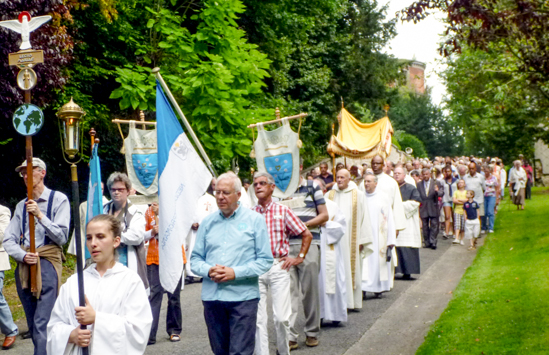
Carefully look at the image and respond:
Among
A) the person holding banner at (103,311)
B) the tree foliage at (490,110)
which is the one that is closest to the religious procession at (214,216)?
the person holding banner at (103,311)

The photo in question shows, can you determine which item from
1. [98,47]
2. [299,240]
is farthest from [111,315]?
[98,47]

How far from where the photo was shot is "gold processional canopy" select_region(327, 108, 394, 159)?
69.1 feet

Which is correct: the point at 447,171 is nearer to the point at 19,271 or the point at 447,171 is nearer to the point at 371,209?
the point at 371,209

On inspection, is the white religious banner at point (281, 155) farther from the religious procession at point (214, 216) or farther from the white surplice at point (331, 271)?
the white surplice at point (331, 271)

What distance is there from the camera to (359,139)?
2223 cm

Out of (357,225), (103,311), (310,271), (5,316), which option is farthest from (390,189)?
(103,311)

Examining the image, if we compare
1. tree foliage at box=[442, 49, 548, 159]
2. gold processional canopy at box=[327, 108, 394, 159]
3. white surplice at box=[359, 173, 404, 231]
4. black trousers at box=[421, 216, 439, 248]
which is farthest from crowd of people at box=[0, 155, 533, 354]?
tree foliage at box=[442, 49, 548, 159]

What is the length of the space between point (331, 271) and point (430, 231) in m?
10.7

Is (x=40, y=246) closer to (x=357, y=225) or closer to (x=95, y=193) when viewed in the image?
(x=95, y=193)

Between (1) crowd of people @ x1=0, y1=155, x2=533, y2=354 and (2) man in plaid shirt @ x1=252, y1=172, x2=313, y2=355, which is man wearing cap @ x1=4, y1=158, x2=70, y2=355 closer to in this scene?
(1) crowd of people @ x1=0, y1=155, x2=533, y2=354

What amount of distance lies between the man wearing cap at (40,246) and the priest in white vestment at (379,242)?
6319mm

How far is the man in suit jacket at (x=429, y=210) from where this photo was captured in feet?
64.7

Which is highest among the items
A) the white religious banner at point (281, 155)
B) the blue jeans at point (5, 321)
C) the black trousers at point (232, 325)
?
the white religious banner at point (281, 155)

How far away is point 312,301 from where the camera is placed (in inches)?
342
